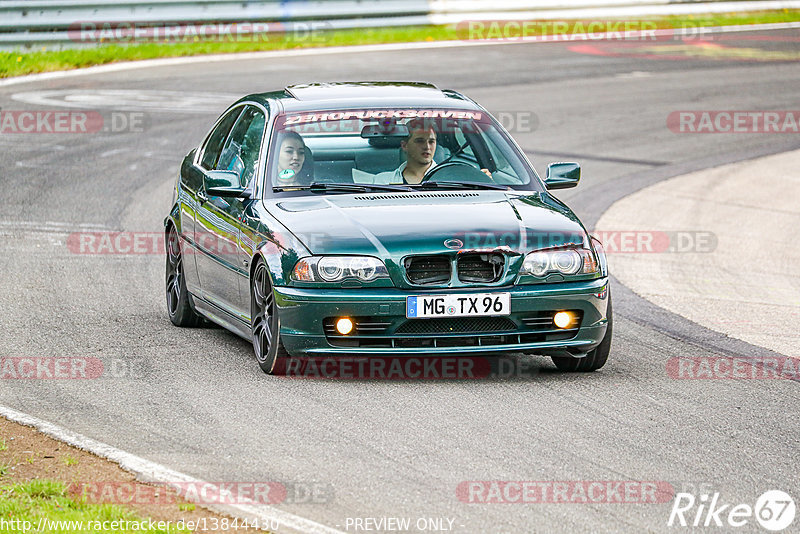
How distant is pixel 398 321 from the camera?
774 cm

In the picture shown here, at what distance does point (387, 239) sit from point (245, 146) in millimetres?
1908

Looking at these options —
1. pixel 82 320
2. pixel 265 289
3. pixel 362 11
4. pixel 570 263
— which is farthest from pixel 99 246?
pixel 362 11

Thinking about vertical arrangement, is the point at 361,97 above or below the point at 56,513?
above

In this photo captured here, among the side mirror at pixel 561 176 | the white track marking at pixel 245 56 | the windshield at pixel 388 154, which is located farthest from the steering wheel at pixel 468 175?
the white track marking at pixel 245 56

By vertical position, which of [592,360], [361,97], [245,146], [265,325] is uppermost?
[361,97]

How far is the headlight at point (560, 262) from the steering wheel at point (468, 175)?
3.66 feet

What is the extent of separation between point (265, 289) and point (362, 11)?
856 inches

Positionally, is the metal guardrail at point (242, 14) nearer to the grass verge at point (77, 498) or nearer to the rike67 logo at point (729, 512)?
the grass verge at point (77, 498)

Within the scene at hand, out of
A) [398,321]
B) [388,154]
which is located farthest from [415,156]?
[398,321]

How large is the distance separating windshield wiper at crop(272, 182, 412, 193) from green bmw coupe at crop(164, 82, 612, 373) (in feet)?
0.04

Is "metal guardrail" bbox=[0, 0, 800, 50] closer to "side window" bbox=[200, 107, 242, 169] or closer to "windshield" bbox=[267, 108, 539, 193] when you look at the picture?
"side window" bbox=[200, 107, 242, 169]

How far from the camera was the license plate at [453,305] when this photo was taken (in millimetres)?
7723

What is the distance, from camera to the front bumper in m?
7.73

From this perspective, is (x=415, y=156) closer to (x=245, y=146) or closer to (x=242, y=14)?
(x=245, y=146)
